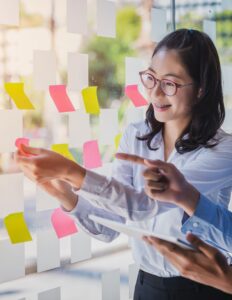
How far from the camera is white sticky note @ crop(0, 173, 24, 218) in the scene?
1.54m

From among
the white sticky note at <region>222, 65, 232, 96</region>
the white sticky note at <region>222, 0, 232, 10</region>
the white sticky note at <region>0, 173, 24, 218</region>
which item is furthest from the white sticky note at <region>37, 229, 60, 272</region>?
the white sticky note at <region>222, 0, 232, 10</region>

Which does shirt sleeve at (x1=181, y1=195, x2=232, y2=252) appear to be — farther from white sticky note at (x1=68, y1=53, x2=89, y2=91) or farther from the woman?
white sticky note at (x1=68, y1=53, x2=89, y2=91)

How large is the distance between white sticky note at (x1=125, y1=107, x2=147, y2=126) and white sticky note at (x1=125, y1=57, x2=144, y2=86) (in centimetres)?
11

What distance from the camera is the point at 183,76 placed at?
1369 millimetres

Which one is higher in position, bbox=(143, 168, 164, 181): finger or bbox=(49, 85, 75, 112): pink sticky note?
bbox=(49, 85, 75, 112): pink sticky note

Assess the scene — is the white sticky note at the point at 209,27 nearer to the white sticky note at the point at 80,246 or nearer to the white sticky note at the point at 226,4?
the white sticky note at the point at 226,4

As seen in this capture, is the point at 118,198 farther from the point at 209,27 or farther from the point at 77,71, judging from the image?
the point at 209,27

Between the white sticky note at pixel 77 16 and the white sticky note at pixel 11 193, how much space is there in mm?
553

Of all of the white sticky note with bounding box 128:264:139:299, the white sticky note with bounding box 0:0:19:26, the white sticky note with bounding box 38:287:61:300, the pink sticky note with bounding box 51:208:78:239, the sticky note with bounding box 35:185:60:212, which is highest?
the white sticky note with bounding box 0:0:19:26

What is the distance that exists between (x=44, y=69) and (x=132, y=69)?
1.46ft

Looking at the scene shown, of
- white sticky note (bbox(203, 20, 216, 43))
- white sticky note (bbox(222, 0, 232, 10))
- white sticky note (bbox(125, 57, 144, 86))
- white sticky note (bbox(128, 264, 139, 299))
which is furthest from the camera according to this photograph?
white sticky note (bbox(222, 0, 232, 10))

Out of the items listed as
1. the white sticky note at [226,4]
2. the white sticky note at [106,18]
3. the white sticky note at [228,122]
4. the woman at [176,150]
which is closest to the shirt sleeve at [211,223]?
the woman at [176,150]

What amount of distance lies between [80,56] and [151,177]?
79 centimetres

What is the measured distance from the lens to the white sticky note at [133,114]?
198 cm
